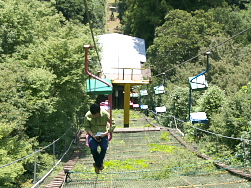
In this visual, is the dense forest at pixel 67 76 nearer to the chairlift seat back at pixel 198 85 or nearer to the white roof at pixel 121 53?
the chairlift seat back at pixel 198 85

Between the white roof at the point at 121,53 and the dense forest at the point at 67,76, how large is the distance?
539 centimetres

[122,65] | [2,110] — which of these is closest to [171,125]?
[2,110]

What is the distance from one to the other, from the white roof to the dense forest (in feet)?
17.7

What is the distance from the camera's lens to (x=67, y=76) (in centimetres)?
1574

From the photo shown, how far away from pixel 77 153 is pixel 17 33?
8693 millimetres

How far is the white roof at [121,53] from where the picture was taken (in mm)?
→ 38188

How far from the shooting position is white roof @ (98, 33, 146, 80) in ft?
125

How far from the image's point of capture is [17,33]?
725 inches

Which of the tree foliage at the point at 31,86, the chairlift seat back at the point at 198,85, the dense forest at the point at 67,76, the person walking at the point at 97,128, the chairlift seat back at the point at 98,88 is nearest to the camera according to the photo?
the person walking at the point at 97,128

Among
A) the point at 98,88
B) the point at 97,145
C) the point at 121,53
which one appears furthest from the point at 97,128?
the point at 121,53

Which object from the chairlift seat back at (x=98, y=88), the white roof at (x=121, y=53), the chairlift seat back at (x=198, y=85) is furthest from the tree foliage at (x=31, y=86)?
the white roof at (x=121, y=53)

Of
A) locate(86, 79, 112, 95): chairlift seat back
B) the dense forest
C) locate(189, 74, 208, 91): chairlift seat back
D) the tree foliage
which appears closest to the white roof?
the dense forest

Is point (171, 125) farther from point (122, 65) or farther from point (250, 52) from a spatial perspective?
point (122, 65)

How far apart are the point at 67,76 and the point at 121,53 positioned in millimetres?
25721
